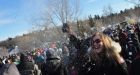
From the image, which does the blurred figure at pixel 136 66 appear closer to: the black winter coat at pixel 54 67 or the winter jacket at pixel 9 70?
the winter jacket at pixel 9 70

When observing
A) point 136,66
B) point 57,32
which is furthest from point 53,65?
point 57,32

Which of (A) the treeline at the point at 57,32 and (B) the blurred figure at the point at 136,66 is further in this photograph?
(A) the treeline at the point at 57,32

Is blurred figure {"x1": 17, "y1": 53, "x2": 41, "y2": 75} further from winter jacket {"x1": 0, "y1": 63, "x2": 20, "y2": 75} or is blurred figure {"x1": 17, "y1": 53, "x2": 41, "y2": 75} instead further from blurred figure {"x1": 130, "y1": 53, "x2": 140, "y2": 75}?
blurred figure {"x1": 130, "y1": 53, "x2": 140, "y2": 75}

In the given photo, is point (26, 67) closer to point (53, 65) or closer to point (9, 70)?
point (53, 65)

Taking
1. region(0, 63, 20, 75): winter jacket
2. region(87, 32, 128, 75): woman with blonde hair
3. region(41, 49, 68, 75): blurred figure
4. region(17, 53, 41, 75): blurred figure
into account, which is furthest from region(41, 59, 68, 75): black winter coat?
region(87, 32, 128, 75): woman with blonde hair

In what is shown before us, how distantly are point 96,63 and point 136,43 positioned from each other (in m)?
13.0

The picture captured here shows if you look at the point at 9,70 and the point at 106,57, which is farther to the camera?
the point at 9,70

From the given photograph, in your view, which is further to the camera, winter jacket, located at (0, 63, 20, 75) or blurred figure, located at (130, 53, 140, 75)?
winter jacket, located at (0, 63, 20, 75)

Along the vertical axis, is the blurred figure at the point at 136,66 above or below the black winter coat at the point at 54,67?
above

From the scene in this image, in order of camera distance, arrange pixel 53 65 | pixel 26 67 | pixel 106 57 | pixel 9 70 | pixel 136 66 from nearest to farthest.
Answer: pixel 136 66 → pixel 106 57 → pixel 9 70 → pixel 53 65 → pixel 26 67

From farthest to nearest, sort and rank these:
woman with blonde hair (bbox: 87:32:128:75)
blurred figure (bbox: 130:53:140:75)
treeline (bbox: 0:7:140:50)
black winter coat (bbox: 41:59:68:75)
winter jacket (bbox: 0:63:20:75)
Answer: treeline (bbox: 0:7:140:50)
black winter coat (bbox: 41:59:68:75)
winter jacket (bbox: 0:63:20:75)
woman with blonde hair (bbox: 87:32:128:75)
blurred figure (bbox: 130:53:140:75)

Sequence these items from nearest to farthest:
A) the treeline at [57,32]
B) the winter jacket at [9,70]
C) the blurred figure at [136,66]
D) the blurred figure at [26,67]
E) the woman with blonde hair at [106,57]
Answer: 1. the blurred figure at [136,66]
2. the woman with blonde hair at [106,57]
3. the winter jacket at [9,70]
4. the blurred figure at [26,67]
5. the treeline at [57,32]

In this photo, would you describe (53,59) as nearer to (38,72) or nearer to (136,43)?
(38,72)

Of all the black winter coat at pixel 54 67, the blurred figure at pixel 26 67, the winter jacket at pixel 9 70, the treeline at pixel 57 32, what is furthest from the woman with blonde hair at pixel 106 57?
the treeline at pixel 57 32
